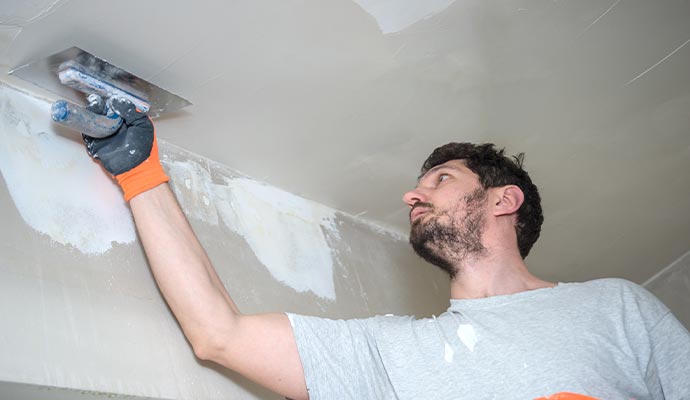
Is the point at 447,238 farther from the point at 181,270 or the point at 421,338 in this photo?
the point at 181,270

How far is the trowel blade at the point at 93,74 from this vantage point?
5.70 feet

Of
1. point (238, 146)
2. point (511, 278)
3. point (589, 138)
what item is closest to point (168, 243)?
point (238, 146)

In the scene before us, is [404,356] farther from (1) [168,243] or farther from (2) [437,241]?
(1) [168,243]

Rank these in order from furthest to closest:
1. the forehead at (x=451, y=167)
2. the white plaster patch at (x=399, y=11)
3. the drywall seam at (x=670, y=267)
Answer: the drywall seam at (x=670, y=267), the forehead at (x=451, y=167), the white plaster patch at (x=399, y=11)

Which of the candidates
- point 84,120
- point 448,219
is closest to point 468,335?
point 448,219

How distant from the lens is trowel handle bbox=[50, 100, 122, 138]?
160 centimetres

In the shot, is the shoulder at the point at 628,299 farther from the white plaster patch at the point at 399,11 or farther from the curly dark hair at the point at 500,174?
the white plaster patch at the point at 399,11

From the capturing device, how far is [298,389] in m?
1.74

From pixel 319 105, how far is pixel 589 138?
113 centimetres

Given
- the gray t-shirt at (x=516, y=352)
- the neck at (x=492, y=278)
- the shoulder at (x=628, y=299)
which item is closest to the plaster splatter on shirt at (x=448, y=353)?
the gray t-shirt at (x=516, y=352)

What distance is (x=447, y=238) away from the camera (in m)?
2.06

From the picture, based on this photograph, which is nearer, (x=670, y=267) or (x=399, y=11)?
(x=399, y=11)

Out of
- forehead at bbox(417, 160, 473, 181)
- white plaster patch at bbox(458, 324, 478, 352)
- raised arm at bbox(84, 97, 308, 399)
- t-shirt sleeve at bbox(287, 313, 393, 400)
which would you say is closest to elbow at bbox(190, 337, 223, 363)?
raised arm at bbox(84, 97, 308, 399)

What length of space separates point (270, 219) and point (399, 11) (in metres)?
0.80
